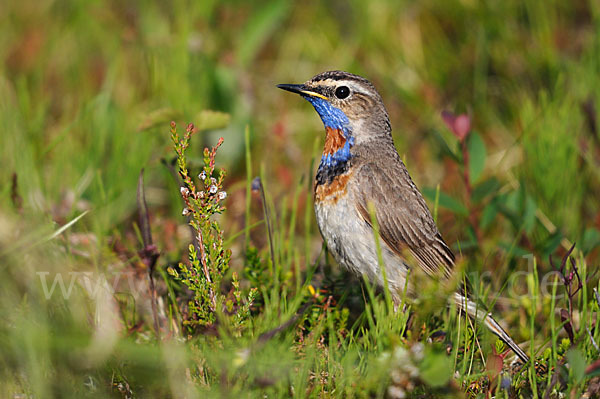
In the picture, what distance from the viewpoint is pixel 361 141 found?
4.84 meters

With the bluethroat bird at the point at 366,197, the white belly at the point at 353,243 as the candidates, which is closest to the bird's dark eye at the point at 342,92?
the bluethroat bird at the point at 366,197

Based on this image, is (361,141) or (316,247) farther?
(316,247)

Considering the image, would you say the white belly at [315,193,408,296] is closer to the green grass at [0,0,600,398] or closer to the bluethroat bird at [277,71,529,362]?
the bluethroat bird at [277,71,529,362]

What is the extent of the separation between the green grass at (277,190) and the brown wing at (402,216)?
326 millimetres

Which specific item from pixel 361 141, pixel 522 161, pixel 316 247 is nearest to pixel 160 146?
pixel 316 247

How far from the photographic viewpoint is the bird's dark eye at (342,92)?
479 centimetres

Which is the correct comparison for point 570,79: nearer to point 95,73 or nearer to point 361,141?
point 361,141

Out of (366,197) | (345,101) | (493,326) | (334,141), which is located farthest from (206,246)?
(493,326)

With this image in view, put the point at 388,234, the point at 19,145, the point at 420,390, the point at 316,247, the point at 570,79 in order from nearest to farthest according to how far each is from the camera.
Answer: the point at 420,390
the point at 388,234
the point at 19,145
the point at 316,247
the point at 570,79

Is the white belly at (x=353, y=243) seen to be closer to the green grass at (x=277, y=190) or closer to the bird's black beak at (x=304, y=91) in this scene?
the green grass at (x=277, y=190)

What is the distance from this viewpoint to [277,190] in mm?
6484

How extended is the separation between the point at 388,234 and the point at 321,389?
129cm

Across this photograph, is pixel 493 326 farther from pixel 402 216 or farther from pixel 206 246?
pixel 206 246

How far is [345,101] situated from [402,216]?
34.4 inches
